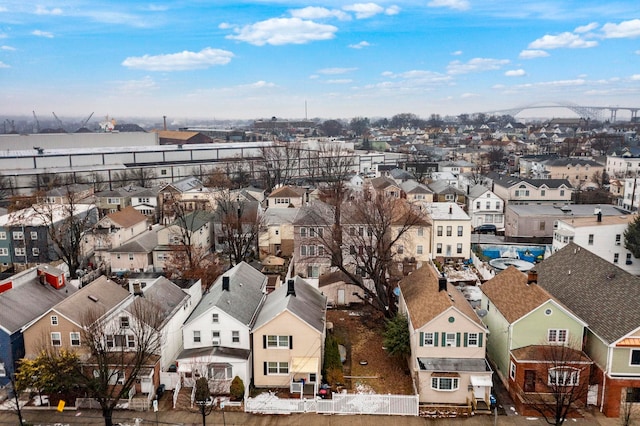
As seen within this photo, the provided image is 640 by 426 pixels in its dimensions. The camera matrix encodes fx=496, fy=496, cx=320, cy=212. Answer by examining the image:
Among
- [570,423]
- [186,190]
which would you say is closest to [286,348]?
[570,423]

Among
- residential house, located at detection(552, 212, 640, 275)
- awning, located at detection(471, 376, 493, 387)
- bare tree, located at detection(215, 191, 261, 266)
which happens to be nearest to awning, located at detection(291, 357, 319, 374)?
awning, located at detection(471, 376, 493, 387)

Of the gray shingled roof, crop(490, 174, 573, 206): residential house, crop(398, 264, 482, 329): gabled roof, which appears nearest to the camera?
crop(398, 264, 482, 329): gabled roof

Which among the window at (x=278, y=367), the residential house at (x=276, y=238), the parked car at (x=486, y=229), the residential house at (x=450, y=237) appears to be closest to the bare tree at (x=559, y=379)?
the window at (x=278, y=367)

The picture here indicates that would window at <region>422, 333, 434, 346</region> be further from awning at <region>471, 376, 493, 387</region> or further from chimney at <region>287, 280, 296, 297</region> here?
chimney at <region>287, 280, 296, 297</region>

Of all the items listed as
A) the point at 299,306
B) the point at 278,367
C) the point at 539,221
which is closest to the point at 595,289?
the point at 299,306

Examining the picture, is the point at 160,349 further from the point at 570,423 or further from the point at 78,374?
the point at 570,423
